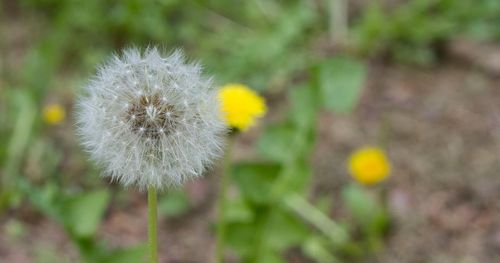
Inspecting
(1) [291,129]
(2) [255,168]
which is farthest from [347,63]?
(2) [255,168]

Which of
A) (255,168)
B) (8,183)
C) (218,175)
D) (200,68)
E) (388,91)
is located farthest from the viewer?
(388,91)

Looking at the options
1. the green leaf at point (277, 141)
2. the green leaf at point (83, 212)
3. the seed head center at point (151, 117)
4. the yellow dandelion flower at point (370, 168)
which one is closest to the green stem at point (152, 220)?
the seed head center at point (151, 117)

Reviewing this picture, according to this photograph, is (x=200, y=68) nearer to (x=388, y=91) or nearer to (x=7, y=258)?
(x=7, y=258)

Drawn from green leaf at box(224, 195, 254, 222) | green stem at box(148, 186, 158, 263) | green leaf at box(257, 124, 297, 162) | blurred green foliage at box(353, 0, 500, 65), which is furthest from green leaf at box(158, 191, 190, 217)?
green stem at box(148, 186, 158, 263)

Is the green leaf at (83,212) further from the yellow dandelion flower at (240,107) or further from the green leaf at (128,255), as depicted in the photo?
the yellow dandelion flower at (240,107)

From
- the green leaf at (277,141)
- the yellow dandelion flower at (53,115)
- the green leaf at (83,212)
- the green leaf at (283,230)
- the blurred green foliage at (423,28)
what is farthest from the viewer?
the blurred green foliage at (423,28)

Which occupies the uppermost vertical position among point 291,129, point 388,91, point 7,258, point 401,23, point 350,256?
point 401,23

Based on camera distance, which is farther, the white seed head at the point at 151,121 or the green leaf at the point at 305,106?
the green leaf at the point at 305,106
